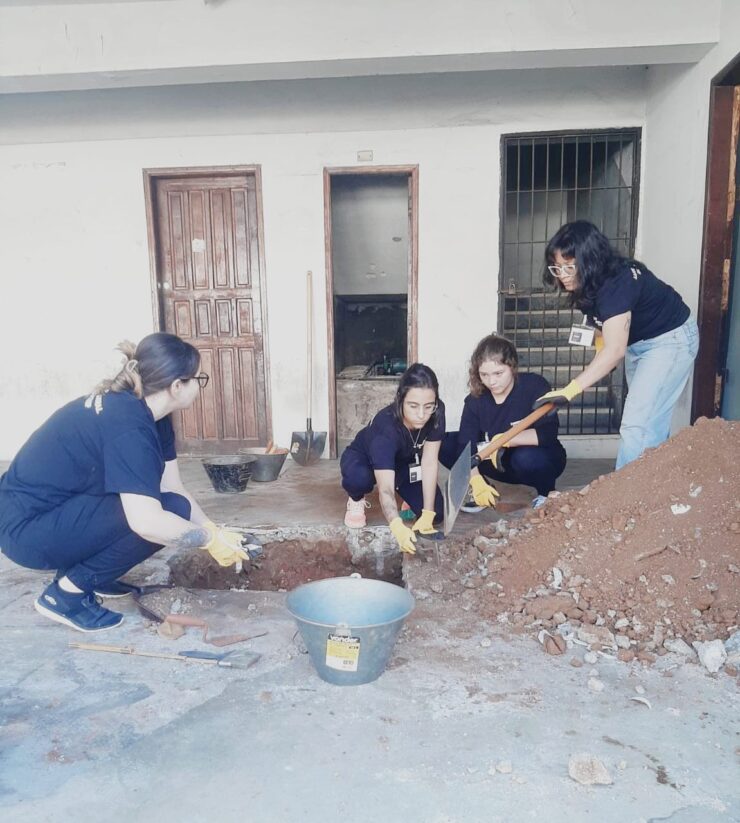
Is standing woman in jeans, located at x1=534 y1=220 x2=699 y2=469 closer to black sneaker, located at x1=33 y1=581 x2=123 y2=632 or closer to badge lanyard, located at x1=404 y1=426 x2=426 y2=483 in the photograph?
badge lanyard, located at x1=404 y1=426 x2=426 y2=483

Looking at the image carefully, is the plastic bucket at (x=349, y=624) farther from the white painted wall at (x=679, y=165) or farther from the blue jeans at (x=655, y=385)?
the white painted wall at (x=679, y=165)

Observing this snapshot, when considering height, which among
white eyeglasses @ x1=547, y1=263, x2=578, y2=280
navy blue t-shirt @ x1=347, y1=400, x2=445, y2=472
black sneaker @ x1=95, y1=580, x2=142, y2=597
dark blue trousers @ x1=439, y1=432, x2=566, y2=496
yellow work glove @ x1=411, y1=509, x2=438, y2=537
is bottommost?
black sneaker @ x1=95, y1=580, x2=142, y2=597

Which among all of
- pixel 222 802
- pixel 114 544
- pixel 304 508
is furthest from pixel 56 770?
pixel 304 508

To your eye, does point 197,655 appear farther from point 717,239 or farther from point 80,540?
point 717,239

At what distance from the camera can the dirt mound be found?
6.47 feet

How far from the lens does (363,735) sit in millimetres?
1534

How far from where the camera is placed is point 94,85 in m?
3.73

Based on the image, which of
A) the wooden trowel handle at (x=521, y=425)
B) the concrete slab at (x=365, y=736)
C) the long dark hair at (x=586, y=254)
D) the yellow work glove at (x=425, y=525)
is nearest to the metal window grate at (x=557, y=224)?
the long dark hair at (x=586, y=254)

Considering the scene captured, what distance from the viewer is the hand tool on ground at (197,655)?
1.86m

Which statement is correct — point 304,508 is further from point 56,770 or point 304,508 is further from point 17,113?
point 17,113

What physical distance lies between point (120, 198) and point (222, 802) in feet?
14.4

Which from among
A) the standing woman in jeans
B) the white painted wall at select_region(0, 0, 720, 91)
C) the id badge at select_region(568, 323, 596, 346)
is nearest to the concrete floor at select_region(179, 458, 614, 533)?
the standing woman in jeans

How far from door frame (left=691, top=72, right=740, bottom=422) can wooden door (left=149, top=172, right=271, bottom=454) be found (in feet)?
9.75

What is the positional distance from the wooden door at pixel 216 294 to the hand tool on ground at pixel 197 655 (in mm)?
2968
